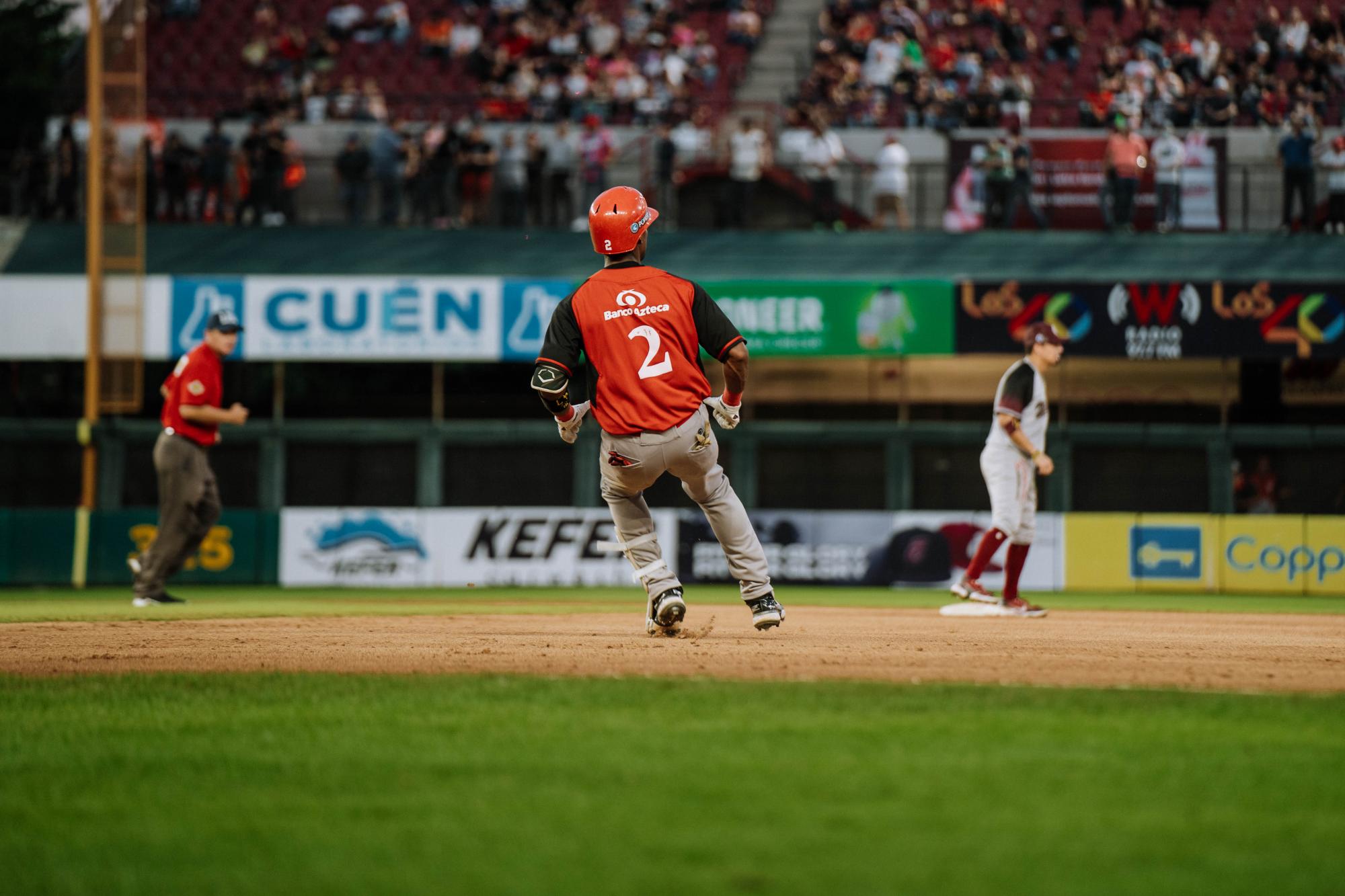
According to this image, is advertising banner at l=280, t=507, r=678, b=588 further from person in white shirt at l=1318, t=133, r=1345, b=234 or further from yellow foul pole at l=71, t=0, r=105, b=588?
person in white shirt at l=1318, t=133, r=1345, b=234

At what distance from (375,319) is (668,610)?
13945 mm

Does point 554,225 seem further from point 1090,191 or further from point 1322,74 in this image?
point 1322,74

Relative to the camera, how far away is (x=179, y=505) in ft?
42.2

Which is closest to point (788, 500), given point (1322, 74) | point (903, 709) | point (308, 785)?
point (1322, 74)

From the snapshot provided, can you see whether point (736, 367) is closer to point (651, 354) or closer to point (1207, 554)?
point (651, 354)

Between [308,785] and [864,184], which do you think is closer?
[308,785]

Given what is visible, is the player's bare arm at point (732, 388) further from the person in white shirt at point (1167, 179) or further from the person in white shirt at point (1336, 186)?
the person in white shirt at point (1336, 186)

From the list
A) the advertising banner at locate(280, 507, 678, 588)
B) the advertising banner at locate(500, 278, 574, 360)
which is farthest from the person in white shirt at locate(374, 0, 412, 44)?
the advertising banner at locate(280, 507, 678, 588)

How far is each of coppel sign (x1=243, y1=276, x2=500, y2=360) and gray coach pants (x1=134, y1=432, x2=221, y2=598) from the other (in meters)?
8.44

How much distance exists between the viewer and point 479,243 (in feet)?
75.9

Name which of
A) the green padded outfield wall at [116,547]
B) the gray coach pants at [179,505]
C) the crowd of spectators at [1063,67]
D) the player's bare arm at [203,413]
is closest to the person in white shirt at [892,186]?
the crowd of spectators at [1063,67]

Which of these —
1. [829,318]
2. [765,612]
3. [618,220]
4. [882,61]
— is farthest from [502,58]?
[765,612]

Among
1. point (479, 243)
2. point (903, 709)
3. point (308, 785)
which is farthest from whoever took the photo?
point (479, 243)

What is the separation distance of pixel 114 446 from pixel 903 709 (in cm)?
1788
